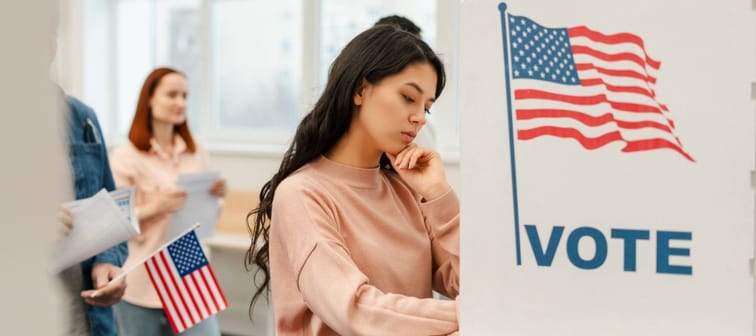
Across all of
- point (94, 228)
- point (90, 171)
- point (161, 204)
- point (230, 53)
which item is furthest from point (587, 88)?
point (230, 53)

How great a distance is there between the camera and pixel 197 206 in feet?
12.8

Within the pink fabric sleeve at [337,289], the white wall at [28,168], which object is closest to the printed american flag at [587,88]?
the pink fabric sleeve at [337,289]

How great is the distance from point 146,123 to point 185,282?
4.59 feet

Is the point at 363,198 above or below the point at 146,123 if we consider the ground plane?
below

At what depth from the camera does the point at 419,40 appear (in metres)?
1.46

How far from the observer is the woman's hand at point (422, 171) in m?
1.39

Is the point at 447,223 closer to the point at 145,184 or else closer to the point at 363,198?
the point at 363,198

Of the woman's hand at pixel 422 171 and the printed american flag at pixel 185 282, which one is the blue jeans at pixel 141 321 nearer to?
the printed american flag at pixel 185 282

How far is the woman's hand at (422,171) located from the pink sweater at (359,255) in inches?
0.8

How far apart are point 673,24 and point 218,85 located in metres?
5.57

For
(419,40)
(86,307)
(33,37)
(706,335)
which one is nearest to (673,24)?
(706,335)

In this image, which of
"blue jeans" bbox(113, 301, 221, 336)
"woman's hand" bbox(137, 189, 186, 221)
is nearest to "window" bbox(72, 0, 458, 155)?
"woman's hand" bbox(137, 189, 186, 221)

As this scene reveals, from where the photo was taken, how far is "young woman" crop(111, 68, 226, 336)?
129 inches

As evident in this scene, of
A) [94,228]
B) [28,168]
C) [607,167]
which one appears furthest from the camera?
[94,228]
